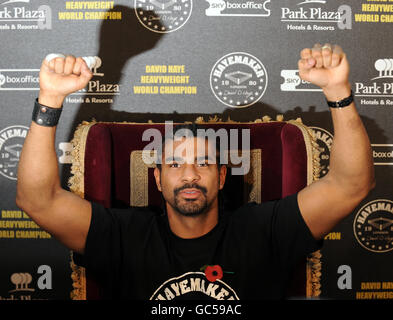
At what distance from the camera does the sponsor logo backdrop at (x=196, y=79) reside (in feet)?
7.27

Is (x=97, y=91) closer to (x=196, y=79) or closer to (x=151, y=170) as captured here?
(x=196, y=79)

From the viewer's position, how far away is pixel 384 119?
228 centimetres

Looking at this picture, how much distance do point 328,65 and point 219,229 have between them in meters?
0.81

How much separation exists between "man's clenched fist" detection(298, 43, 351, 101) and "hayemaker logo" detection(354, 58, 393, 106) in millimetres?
939

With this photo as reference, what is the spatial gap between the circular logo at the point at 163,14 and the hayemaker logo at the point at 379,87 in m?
1.08

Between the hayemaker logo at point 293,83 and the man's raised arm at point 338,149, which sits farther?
the hayemaker logo at point 293,83

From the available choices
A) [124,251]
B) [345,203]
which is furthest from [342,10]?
[124,251]

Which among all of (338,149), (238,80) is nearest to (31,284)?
(238,80)

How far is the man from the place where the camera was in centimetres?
143

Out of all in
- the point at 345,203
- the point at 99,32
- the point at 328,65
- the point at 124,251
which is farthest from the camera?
the point at 99,32

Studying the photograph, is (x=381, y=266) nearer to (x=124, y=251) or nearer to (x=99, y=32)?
(x=124, y=251)

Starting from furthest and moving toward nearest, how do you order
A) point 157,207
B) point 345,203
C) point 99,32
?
point 99,32 → point 157,207 → point 345,203

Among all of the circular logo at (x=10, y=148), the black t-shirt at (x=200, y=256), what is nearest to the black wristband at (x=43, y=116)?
the black t-shirt at (x=200, y=256)

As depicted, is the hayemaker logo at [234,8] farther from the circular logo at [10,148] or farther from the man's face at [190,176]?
the circular logo at [10,148]
